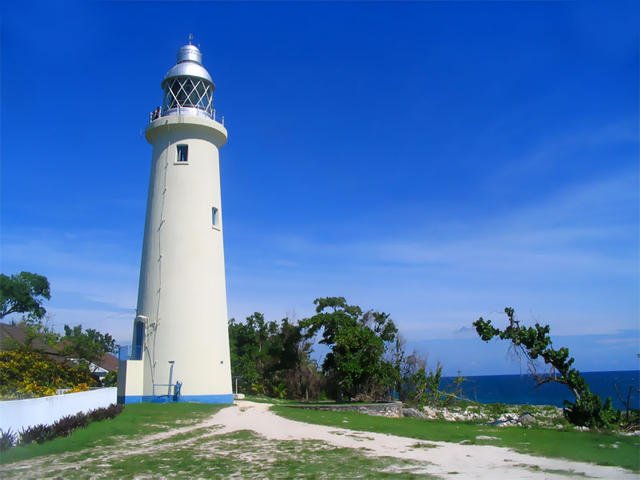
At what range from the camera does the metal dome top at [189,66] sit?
2125 centimetres

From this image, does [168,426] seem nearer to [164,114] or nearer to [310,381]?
[164,114]

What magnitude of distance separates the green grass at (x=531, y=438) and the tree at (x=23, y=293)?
31.0m

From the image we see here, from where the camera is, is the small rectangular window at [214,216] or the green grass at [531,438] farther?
the small rectangular window at [214,216]

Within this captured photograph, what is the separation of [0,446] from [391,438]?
8003mm

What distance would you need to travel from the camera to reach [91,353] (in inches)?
974

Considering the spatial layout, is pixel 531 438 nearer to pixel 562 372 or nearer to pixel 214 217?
pixel 562 372

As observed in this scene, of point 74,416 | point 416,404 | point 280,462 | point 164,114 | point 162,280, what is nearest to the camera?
point 280,462

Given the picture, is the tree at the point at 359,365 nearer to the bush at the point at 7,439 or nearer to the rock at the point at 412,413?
the rock at the point at 412,413

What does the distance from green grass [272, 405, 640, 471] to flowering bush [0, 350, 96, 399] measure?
700 centimetres

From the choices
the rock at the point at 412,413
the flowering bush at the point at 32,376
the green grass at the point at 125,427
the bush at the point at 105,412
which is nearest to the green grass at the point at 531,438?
the green grass at the point at 125,427

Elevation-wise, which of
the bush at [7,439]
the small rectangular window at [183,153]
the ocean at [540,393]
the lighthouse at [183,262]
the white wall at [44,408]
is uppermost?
the small rectangular window at [183,153]

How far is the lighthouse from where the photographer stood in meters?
19.1

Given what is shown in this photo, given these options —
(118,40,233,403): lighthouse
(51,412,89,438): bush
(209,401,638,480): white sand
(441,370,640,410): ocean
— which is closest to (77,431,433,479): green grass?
(209,401,638,480): white sand

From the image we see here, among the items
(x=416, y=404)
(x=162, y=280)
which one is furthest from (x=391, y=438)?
(x=416, y=404)
